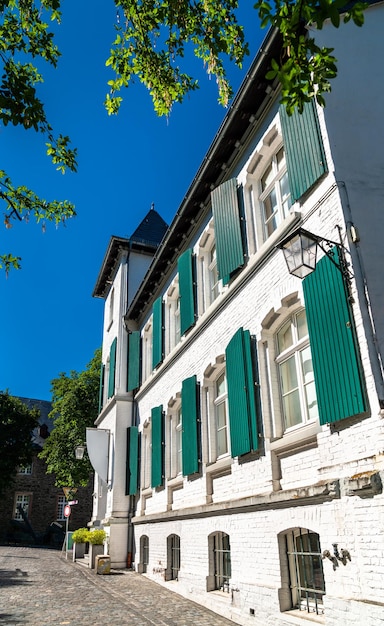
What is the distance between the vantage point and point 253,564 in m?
7.19

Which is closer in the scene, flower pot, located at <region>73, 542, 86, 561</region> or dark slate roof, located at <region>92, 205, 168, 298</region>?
flower pot, located at <region>73, 542, 86, 561</region>

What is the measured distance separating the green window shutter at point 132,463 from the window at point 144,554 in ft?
4.79

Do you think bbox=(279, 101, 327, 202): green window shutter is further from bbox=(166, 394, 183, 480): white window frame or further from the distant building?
the distant building

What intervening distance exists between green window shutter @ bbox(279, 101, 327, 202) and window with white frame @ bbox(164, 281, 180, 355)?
6467 mm

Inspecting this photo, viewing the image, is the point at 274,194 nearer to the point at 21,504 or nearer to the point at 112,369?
the point at 112,369

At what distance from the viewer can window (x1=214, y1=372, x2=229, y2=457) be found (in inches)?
366

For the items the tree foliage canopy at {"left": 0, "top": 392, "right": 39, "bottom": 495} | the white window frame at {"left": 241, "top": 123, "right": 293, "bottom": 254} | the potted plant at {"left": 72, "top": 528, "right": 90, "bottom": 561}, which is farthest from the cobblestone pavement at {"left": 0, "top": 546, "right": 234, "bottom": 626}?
the tree foliage canopy at {"left": 0, "top": 392, "right": 39, "bottom": 495}

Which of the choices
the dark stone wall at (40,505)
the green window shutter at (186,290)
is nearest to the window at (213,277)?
the green window shutter at (186,290)

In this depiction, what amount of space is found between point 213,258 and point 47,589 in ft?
26.1

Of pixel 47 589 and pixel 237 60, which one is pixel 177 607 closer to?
pixel 47 589

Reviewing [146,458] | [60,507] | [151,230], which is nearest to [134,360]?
[146,458]

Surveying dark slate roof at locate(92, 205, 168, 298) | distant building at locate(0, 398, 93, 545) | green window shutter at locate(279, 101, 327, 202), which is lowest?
distant building at locate(0, 398, 93, 545)

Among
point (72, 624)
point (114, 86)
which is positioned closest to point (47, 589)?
point (72, 624)

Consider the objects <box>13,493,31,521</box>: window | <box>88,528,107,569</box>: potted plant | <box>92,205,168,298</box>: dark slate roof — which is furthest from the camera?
<box>13,493,31,521</box>: window
